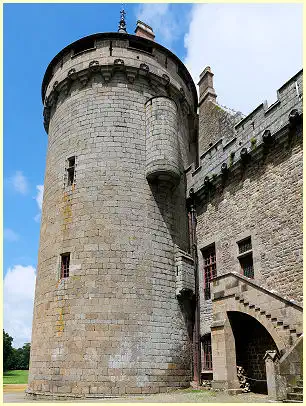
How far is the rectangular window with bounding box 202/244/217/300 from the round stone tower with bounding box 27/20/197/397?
1.14 metres

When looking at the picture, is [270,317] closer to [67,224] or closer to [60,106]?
[67,224]

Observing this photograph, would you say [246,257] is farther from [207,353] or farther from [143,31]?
[143,31]

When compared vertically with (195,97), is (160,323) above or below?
below

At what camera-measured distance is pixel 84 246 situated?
12242mm

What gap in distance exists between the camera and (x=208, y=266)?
14.1 meters

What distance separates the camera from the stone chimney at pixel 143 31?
1909 cm

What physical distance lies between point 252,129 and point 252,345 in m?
6.71

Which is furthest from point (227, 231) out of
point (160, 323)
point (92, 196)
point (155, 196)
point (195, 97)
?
point (195, 97)

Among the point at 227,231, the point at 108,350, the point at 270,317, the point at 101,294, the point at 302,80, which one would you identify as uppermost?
the point at 302,80

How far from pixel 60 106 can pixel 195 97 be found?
645cm

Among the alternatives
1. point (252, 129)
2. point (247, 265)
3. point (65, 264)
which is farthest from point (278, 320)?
point (65, 264)

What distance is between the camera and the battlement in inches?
442

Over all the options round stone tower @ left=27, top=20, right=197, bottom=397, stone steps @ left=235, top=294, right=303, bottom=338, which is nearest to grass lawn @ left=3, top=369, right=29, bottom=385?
round stone tower @ left=27, top=20, right=197, bottom=397

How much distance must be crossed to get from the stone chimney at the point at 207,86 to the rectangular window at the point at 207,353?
11814mm
